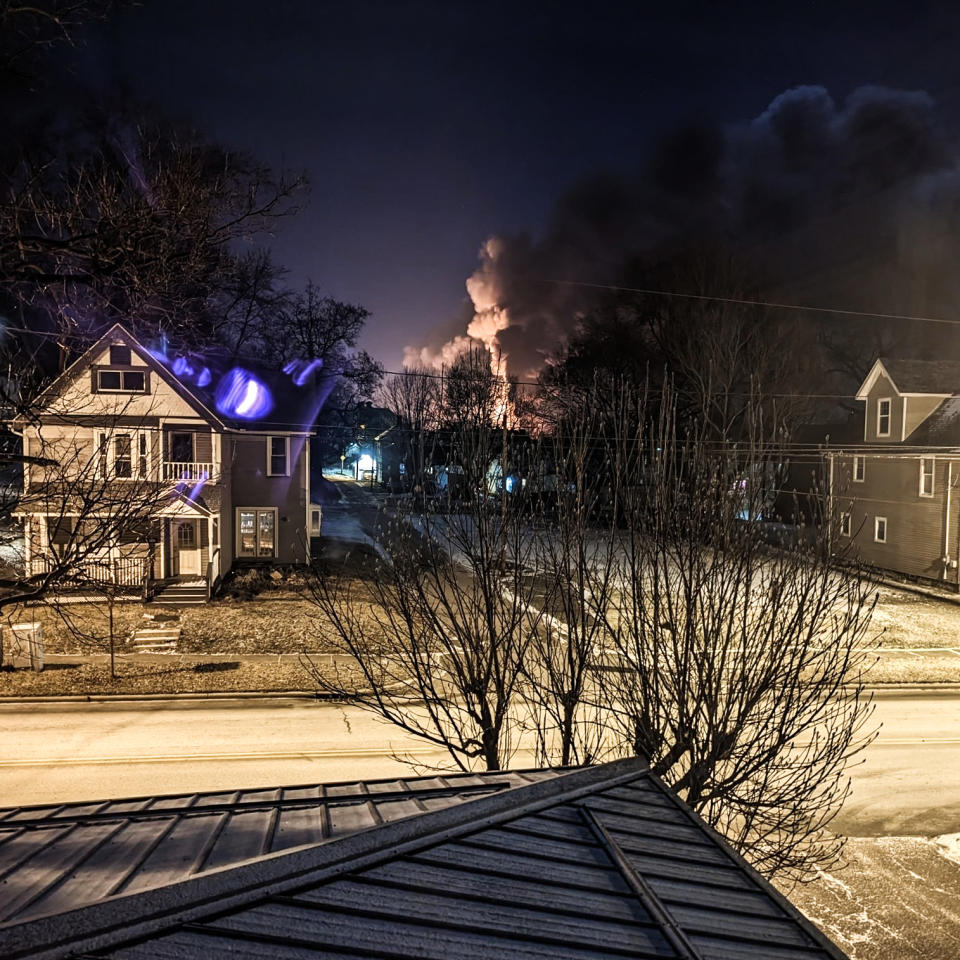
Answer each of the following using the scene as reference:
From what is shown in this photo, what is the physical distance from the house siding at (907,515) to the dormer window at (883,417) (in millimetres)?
1390

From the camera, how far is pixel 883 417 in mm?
30516

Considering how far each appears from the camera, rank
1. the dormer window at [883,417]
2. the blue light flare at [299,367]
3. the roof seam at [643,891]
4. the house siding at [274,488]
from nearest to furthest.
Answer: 1. the roof seam at [643,891]
2. the house siding at [274,488]
3. the dormer window at [883,417]
4. the blue light flare at [299,367]

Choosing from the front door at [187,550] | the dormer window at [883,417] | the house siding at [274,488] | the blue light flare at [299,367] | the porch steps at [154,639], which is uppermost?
the blue light flare at [299,367]

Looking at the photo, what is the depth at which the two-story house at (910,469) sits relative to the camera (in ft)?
85.9

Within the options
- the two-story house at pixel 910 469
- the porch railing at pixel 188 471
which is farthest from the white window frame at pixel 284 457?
the two-story house at pixel 910 469

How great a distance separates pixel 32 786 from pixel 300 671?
6.37 metres

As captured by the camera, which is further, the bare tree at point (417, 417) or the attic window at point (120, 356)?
the attic window at point (120, 356)

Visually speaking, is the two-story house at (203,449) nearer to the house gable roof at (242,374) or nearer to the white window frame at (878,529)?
the house gable roof at (242,374)

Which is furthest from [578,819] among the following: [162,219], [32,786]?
[32,786]

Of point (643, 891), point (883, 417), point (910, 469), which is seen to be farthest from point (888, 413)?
point (643, 891)

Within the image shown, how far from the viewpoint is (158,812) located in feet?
16.2

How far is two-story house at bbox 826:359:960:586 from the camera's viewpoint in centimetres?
2617

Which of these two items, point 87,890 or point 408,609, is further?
point 408,609

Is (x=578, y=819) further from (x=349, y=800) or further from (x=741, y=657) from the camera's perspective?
(x=741, y=657)
